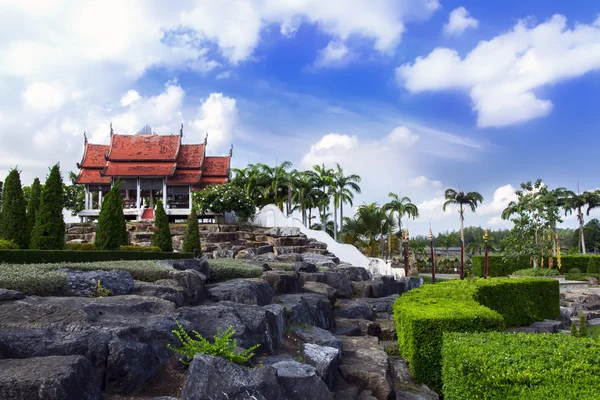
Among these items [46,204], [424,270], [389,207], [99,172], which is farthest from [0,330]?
[389,207]

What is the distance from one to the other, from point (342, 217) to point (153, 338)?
135 feet

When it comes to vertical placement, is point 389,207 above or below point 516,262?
above

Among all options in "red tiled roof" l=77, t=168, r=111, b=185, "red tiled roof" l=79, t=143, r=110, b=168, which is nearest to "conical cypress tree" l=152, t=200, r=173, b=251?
"red tiled roof" l=77, t=168, r=111, b=185

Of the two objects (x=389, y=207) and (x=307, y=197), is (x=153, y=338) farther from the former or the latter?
(x=389, y=207)

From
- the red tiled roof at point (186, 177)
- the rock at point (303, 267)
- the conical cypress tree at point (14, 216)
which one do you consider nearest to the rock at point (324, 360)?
the rock at point (303, 267)

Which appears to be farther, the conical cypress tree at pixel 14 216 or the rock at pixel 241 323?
the conical cypress tree at pixel 14 216

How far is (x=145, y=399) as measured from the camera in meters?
5.53

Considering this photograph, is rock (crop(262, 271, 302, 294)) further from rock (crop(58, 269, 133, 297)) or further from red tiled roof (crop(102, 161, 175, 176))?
red tiled roof (crop(102, 161, 175, 176))

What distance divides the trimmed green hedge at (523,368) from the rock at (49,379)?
4374 millimetres

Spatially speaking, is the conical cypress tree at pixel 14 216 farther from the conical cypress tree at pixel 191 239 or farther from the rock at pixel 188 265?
the rock at pixel 188 265

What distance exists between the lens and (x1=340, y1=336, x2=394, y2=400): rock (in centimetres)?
755

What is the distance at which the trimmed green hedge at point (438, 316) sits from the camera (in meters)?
8.59

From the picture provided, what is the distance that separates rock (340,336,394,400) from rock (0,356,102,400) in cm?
387

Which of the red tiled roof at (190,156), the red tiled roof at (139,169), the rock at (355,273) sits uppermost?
the red tiled roof at (190,156)
